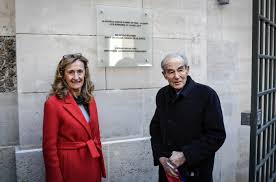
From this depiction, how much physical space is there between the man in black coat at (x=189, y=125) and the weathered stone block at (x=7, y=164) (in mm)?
1610

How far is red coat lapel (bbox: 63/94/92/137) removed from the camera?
2.83 metres

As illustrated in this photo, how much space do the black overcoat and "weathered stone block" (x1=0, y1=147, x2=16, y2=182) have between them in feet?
5.29

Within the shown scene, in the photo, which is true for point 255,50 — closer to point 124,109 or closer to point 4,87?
point 124,109

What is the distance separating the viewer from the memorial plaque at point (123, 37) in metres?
3.56

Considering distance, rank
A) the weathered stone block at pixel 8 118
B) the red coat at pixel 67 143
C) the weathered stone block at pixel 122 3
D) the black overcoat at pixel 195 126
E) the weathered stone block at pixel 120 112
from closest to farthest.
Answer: the black overcoat at pixel 195 126 < the red coat at pixel 67 143 < the weathered stone block at pixel 8 118 < the weathered stone block at pixel 122 3 < the weathered stone block at pixel 120 112

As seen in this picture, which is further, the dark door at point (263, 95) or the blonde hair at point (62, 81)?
the dark door at point (263, 95)

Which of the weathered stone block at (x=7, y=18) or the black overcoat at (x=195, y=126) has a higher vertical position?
the weathered stone block at (x=7, y=18)

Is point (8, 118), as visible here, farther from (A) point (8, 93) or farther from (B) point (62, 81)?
(B) point (62, 81)

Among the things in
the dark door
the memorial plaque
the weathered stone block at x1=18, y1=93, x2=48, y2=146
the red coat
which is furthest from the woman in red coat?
the dark door

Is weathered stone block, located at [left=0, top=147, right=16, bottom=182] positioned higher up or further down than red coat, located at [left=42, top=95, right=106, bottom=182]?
further down

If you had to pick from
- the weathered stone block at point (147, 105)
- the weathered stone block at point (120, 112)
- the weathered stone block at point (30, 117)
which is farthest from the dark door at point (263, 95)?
the weathered stone block at point (30, 117)

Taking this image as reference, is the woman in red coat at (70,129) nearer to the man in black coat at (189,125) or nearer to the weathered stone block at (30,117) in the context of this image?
the weathered stone block at (30,117)

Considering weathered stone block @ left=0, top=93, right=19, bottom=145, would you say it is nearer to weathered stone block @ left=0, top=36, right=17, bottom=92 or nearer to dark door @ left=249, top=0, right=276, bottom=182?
weathered stone block @ left=0, top=36, right=17, bottom=92

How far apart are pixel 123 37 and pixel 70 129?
1.29m
